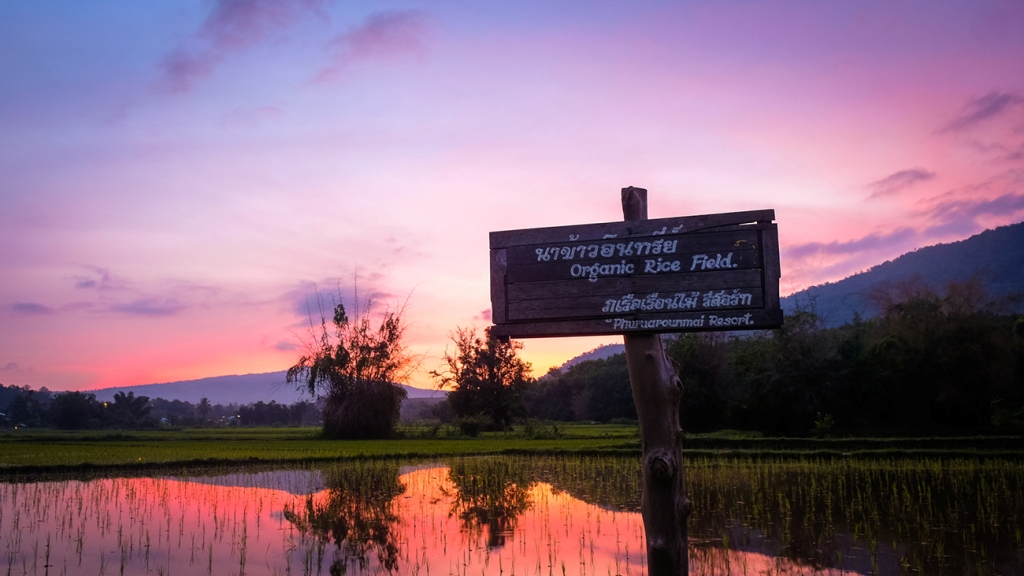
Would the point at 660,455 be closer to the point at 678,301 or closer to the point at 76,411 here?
the point at 678,301

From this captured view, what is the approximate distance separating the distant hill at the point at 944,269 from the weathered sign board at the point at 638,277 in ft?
413

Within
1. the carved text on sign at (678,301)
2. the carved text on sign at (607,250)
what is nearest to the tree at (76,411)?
the carved text on sign at (607,250)

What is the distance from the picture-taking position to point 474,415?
44219mm

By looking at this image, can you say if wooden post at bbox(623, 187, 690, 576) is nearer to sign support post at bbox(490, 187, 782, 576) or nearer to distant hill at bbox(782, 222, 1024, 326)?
sign support post at bbox(490, 187, 782, 576)

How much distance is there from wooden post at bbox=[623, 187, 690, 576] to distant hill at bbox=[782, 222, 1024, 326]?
12606 centimetres

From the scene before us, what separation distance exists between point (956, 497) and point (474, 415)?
33.3 meters

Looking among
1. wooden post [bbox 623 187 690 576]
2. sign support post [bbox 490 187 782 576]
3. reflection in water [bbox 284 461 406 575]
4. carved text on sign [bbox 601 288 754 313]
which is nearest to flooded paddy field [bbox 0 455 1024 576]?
reflection in water [bbox 284 461 406 575]

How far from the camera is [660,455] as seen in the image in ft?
18.0

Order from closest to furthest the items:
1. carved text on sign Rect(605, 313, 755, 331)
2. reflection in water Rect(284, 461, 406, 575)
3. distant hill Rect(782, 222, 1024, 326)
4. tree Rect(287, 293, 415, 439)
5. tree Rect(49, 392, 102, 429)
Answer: carved text on sign Rect(605, 313, 755, 331) < reflection in water Rect(284, 461, 406, 575) < tree Rect(287, 293, 415, 439) < tree Rect(49, 392, 102, 429) < distant hill Rect(782, 222, 1024, 326)

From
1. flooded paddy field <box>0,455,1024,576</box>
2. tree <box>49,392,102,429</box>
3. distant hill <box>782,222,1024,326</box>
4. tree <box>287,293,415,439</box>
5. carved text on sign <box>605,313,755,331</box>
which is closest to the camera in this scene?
carved text on sign <box>605,313,755,331</box>

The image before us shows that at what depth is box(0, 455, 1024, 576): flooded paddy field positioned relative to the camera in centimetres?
779

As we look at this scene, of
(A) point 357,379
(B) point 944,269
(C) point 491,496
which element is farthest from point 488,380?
(B) point 944,269

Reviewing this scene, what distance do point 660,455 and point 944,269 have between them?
579ft

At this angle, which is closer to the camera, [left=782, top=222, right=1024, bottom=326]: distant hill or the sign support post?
the sign support post
